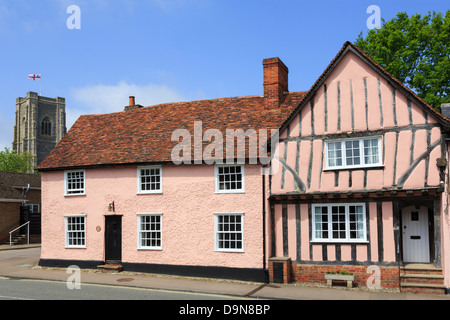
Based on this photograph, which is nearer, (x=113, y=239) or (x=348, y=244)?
(x=348, y=244)

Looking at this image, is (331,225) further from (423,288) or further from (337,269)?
(423,288)

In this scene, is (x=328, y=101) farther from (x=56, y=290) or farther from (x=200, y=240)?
(x=56, y=290)

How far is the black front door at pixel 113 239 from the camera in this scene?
1902cm

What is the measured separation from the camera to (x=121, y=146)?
801 inches

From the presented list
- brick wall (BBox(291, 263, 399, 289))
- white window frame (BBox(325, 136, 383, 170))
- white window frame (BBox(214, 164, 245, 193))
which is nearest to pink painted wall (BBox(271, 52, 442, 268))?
white window frame (BBox(325, 136, 383, 170))

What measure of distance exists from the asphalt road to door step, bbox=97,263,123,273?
9.05 ft

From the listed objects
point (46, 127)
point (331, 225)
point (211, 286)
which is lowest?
point (211, 286)

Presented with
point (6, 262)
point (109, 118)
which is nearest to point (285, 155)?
point (109, 118)

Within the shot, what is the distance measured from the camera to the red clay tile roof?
62.1 ft

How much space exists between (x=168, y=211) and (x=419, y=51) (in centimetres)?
2062

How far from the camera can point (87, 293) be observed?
13781 mm

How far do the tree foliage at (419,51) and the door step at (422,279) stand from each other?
15313mm

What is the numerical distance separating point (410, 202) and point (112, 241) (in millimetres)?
12634

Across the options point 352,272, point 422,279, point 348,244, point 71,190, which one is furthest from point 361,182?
point 71,190
